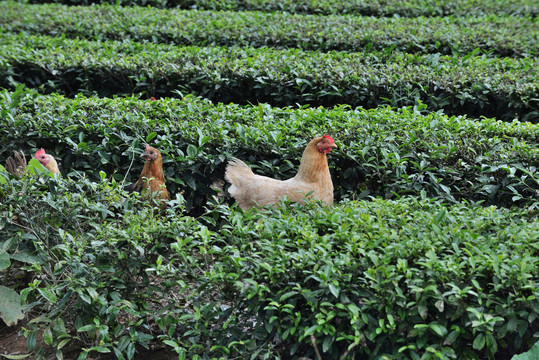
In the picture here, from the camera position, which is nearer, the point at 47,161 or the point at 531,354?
the point at 531,354

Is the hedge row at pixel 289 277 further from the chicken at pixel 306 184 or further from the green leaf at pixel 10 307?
the chicken at pixel 306 184

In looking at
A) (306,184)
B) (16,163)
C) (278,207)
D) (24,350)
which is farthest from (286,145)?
Answer: (24,350)

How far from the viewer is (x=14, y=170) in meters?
4.19

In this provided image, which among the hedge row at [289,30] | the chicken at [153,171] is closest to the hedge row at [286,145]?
the chicken at [153,171]

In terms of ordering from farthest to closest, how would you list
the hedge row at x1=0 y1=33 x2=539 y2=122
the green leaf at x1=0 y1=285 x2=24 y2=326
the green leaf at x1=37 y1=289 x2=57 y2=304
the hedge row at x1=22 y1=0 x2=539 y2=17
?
the hedge row at x1=22 y1=0 x2=539 y2=17 → the hedge row at x1=0 y1=33 x2=539 y2=122 → the green leaf at x1=0 y1=285 x2=24 y2=326 → the green leaf at x1=37 y1=289 x2=57 y2=304

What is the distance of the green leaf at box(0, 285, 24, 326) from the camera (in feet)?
10.8

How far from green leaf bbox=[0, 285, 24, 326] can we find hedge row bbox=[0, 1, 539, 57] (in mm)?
5092

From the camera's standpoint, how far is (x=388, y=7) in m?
10.2

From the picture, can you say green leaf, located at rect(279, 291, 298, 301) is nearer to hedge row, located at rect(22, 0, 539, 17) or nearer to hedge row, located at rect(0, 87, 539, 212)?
hedge row, located at rect(0, 87, 539, 212)

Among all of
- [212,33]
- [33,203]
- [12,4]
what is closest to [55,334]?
[33,203]

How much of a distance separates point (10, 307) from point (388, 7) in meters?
8.59

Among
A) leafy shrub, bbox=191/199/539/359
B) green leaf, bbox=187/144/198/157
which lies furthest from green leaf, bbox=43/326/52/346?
green leaf, bbox=187/144/198/157

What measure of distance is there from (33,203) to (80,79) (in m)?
3.40

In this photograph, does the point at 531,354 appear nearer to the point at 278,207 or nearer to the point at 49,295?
the point at 278,207
